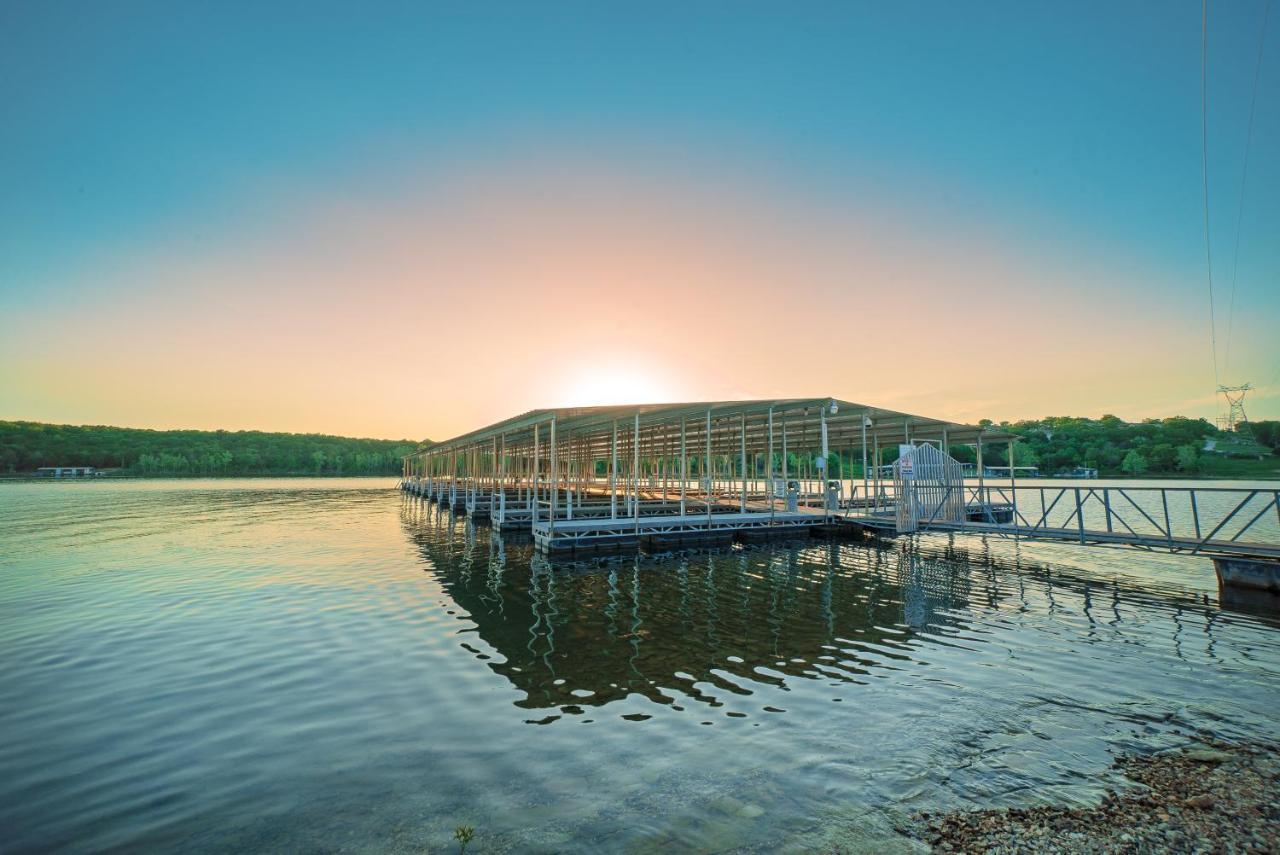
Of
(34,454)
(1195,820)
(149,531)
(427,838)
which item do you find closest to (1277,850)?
(1195,820)

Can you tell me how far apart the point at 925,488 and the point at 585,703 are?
19.3 meters

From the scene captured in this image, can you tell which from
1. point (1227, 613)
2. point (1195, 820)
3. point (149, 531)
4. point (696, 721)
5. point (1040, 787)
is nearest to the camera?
point (1195, 820)

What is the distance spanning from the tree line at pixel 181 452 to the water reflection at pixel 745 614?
4087 inches

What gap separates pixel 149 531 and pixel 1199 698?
39.4 metres

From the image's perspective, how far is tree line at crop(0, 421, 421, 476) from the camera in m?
115

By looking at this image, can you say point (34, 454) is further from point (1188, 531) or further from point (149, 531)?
point (1188, 531)

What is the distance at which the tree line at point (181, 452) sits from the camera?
11500 cm

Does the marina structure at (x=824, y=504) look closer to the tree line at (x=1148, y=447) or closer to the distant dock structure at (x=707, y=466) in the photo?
the distant dock structure at (x=707, y=466)

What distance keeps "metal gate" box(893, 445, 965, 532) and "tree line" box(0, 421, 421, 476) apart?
10474 centimetres

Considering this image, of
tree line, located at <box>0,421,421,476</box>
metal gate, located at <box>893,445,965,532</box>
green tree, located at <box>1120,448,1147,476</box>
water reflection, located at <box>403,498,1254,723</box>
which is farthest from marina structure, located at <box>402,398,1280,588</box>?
tree line, located at <box>0,421,421,476</box>

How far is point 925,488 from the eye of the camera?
2270cm

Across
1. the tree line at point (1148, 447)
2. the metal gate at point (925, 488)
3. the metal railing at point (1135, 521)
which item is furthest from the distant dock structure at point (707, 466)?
the tree line at point (1148, 447)

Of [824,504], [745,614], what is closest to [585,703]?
[745,614]

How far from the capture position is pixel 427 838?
16.0 feet
